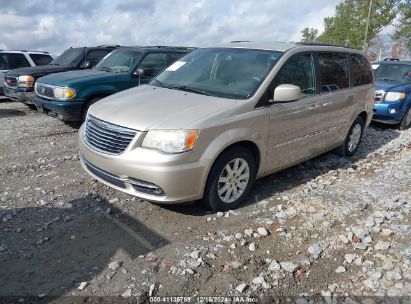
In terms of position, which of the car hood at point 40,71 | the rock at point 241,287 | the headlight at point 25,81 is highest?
the car hood at point 40,71

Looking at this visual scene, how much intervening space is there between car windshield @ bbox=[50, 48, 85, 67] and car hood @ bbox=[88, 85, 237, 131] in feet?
20.9

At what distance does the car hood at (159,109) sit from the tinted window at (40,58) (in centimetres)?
920

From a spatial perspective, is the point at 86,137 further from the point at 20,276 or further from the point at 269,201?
the point at 269,201

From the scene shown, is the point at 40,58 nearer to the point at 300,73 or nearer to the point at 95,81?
the point at 95,81

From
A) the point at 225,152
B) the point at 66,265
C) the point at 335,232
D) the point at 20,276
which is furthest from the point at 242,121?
the point at 20,276

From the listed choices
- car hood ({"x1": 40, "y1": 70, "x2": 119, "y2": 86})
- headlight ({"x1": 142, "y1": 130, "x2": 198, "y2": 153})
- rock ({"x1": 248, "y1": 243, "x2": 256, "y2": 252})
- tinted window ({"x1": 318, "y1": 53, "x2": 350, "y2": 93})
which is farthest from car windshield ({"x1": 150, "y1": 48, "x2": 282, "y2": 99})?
car hood ({"x1": 40, "y1": 70, "x2": 119, "y2": 86})

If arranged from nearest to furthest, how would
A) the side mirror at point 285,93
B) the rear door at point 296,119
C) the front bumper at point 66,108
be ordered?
the side mirror at point 285,93 < the rear door at point 296,119 < the front bumper at point 66,108

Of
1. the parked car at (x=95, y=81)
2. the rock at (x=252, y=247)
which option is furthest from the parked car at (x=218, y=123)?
the parked car at (x=95, y=81)

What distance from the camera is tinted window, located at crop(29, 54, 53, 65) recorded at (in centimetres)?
1236

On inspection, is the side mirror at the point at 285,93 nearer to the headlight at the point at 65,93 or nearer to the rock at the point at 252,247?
the rock at the point at 252,247

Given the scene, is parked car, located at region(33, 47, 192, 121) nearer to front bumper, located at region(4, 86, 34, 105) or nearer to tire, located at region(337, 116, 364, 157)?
front bumper, located at region(4, 86, 34, 105)

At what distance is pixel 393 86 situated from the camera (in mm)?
8898

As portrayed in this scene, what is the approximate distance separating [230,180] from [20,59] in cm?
1064

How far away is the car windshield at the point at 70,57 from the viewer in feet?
33.6
